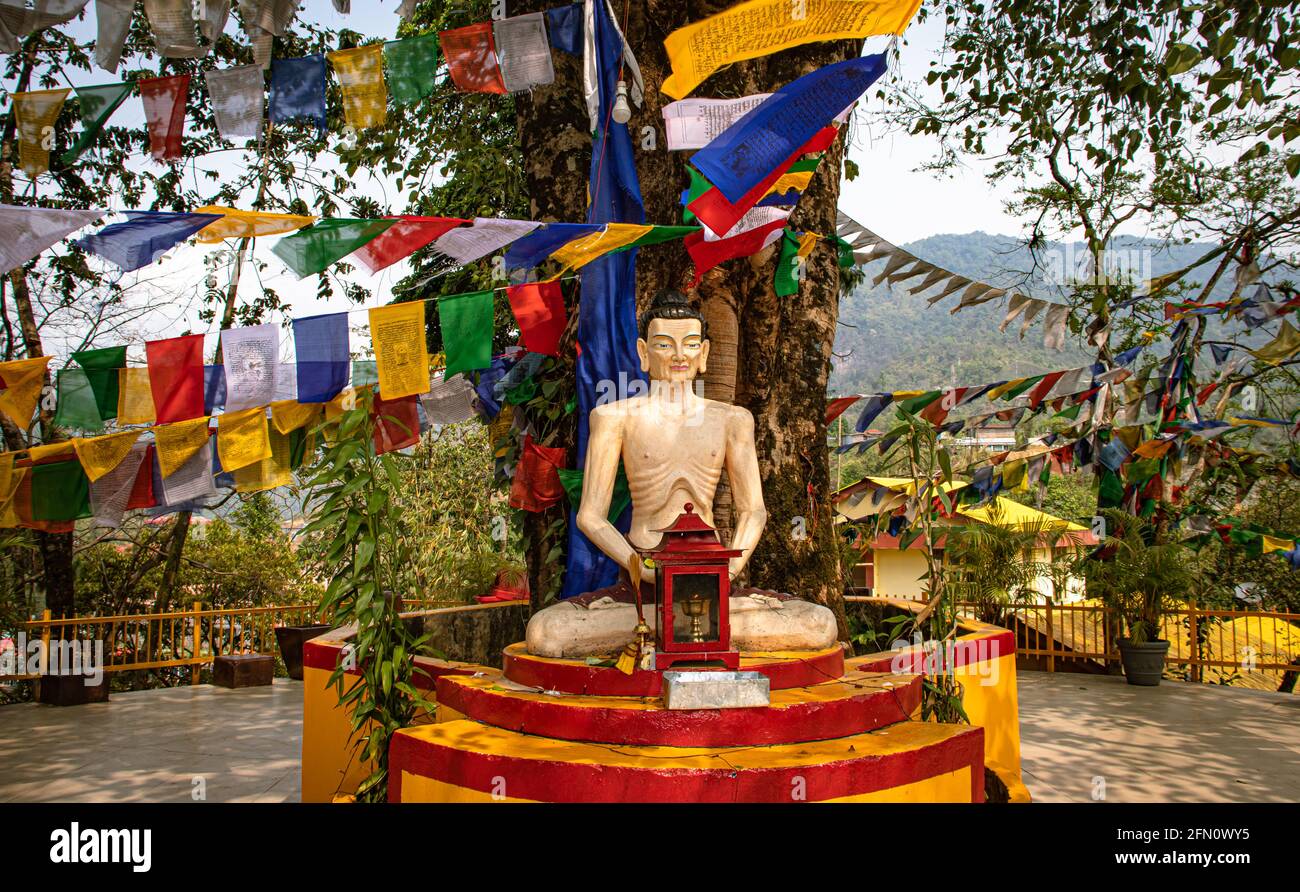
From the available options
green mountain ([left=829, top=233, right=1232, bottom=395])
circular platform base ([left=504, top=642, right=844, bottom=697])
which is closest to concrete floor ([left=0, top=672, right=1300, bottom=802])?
circular platform base ([left=504, top=642, right=844, bottom=697])

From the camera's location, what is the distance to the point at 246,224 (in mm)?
5016

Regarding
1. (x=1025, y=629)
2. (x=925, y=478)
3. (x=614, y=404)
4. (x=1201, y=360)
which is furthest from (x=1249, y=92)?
(x=1025, y=629)

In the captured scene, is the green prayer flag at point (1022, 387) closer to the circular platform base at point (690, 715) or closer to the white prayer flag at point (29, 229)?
the circular platform base at point (690, 715)

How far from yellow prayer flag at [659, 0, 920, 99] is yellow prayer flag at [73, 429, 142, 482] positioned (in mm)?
5798

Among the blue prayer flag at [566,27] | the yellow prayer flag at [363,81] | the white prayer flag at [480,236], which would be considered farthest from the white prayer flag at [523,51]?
the white prayer flag at [480,236]

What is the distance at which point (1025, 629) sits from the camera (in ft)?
42.4

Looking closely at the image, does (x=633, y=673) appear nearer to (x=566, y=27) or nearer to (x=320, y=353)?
(x=320, y=353)

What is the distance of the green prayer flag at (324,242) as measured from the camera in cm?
513

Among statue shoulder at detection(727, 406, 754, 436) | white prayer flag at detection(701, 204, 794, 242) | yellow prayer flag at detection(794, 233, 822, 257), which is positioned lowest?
statue shoulder at detection(727, 406, 754, 436)

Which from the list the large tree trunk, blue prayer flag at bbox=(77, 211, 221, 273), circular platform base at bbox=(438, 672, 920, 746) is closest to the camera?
circular platform base at bbox=(438, 672, 920, 746)

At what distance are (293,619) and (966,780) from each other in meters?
11.2

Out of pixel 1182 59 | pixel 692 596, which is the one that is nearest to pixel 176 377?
pixel 692 596

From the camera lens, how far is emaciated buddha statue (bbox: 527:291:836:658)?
175 inches

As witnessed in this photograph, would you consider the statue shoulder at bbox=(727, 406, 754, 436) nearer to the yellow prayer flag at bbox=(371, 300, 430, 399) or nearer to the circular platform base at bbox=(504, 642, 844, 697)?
the circular platform base at bbox=(504, 642, 844, 697)
